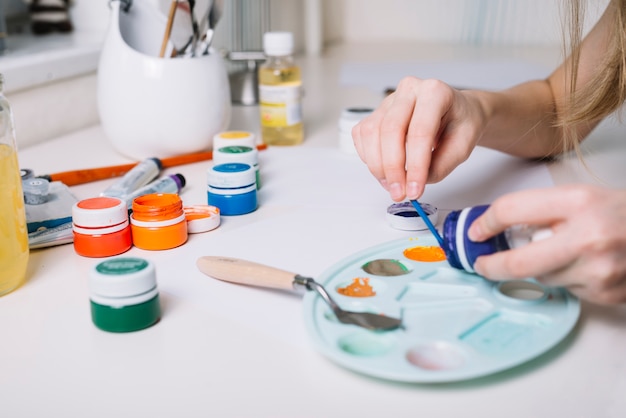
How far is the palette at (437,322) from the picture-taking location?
1.59 feet

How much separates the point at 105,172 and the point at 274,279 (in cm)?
42

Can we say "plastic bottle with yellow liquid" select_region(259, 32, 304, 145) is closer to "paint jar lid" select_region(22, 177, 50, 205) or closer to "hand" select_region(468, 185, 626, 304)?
"paint jar lid" select_region(22, 177, 50, 205)

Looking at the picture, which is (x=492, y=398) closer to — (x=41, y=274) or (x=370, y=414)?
(x=370, y=414)

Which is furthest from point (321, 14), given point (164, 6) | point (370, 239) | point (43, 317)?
point (43, 317)

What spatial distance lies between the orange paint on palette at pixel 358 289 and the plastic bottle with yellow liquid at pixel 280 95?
1.70ft

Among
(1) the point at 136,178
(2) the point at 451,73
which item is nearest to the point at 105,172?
(1) the point at 136,178

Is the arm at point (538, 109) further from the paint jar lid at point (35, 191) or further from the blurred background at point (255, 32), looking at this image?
the paint jar lid at point (35, 191)

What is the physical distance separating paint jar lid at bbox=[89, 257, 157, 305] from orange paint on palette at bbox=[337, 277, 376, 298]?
16cm

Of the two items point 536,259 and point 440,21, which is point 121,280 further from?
point 440,21

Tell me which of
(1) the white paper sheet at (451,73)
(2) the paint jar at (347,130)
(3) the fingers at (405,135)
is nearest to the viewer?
(3) the fingers at (405,135)

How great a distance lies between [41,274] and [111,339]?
16 centimetres

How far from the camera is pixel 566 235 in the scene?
0.51m

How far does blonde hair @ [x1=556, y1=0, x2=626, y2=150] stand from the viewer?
30.2 inches

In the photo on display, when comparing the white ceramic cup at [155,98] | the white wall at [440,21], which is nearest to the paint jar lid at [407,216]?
the white ceramic cup at [155,98]
